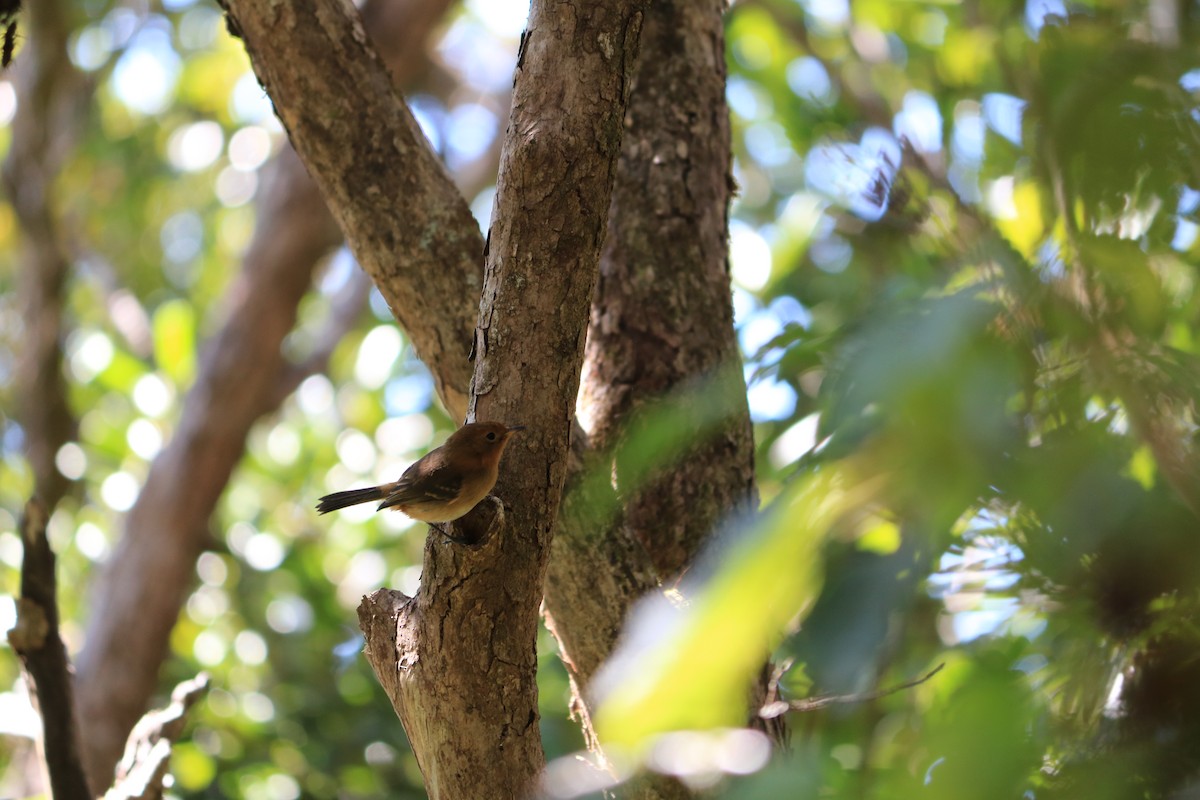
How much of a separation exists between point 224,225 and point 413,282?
31.8 feet

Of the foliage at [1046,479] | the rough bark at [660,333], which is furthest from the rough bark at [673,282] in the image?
the foliage at [1046,479]

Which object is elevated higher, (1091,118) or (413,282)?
(413,282)

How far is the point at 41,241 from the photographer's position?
638 centimetres

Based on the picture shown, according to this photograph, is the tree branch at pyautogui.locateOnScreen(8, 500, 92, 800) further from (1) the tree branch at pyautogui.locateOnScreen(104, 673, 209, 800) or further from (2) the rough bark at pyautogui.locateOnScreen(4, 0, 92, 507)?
(2) the rough bark at pyautogui.locateOnScreen(4, 0, 92, 507)

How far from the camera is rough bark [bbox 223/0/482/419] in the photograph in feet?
7.87

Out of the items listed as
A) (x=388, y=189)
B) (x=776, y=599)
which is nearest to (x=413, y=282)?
(x=388, y=189)

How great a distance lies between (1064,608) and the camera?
900 millimetres

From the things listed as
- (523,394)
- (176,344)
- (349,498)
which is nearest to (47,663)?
(349,498)

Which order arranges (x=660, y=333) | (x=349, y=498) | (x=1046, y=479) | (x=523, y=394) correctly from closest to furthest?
(x=1046, y=479) → (x=523, y=394) → (x=660, y=333) → (x=349, y=498)

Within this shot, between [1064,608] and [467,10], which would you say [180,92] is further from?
[1064,608]

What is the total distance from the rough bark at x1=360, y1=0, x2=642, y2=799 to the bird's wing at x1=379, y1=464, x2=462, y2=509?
9.3 inches

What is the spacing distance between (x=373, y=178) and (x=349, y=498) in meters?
0.98

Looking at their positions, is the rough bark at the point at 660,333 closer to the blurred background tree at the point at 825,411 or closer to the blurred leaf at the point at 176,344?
the blurred background tree at the point at 825,411

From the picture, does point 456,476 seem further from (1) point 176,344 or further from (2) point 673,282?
(1) point 176,344
